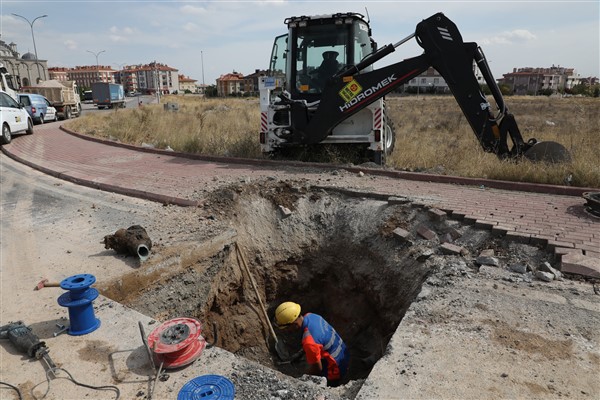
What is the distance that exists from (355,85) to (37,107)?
67.2 ft

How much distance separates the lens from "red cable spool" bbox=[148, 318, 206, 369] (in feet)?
9.40

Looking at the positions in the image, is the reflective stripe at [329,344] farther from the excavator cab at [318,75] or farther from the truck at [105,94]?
the truck at [105,94]

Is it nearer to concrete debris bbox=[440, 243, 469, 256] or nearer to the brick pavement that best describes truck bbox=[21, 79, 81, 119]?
the brick pavement

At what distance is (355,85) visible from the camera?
307 inches

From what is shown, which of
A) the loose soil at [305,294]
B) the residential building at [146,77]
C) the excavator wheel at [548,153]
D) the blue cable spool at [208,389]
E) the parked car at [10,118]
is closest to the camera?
the blue cable spool at [208,389]

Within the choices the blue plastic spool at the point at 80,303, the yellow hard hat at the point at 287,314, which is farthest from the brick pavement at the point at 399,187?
the blue plastic spool at the point at 80,303

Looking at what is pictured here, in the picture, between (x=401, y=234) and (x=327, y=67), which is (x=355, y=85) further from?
(x=401, y=234)

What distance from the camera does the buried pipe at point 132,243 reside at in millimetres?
4449

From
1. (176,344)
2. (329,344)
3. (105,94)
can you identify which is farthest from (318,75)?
(105,94)

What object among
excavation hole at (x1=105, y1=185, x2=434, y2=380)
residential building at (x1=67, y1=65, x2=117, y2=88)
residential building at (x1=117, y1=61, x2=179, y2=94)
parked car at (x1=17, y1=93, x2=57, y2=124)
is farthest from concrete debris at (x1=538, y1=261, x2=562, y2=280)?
residential building at (x1=67, y1=65, x2=117, y2=88)

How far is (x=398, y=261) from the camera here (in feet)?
16.4

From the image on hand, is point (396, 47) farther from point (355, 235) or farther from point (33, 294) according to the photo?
point (33, 294)

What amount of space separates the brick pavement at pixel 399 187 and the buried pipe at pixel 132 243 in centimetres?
169

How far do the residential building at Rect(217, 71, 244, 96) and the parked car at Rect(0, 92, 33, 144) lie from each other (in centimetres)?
8389
